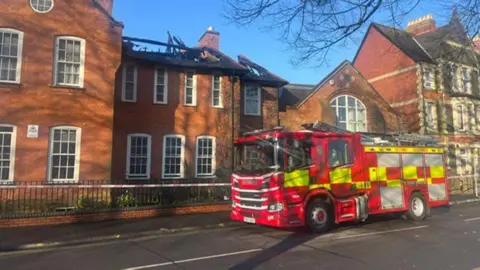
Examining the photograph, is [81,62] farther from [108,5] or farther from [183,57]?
[183,57]

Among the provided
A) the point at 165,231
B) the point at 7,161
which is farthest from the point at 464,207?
the point at 7,161

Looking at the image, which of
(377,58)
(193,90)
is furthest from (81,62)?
(377,58)

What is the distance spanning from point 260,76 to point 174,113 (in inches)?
243

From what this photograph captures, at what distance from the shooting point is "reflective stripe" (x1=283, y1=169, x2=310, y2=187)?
10.3 meters

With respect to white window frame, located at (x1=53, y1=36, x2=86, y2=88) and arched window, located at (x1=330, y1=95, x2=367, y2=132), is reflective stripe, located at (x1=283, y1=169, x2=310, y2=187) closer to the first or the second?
white window frame, located at (x1=53, y1=36, x2=86, y2=88)

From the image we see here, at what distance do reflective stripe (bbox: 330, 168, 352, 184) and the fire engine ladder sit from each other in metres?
1.31

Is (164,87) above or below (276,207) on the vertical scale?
above

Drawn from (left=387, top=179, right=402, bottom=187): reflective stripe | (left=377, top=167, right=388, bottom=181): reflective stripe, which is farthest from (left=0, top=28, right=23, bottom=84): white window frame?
(left=387, top=179, right=402, bottom=187): reflective stripe

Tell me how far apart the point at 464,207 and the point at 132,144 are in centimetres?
1592

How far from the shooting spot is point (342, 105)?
2723 cm

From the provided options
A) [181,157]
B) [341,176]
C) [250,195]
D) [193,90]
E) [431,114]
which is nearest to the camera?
[250,195]

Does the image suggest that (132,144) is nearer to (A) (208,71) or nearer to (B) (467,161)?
(A) (208,71)

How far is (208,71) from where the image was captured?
67.4 feet

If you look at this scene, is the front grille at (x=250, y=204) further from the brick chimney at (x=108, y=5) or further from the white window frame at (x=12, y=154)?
the brick chimney at (x=108, y=5)
